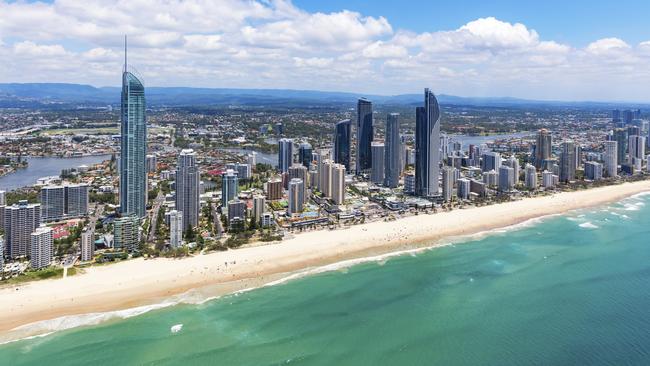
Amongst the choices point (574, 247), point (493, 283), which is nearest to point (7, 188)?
point (493, 283)

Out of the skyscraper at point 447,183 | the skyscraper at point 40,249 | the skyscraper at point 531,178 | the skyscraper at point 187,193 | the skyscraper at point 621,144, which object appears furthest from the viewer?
the skyscraper at point 621,144

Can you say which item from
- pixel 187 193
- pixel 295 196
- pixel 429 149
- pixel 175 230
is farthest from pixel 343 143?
pixel 175 230

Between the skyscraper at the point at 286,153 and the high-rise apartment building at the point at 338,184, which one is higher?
the skyscraper at the point at 286,153

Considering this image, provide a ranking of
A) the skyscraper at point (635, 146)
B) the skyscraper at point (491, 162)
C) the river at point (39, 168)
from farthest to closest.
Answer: the skyscraper at point (635, 146)
the skyscraper at point (491, 162)
the river at point (39, 168)

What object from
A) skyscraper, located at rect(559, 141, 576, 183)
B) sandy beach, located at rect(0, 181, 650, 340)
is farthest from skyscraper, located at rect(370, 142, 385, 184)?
skyscraper, located at rect(559, 141, 576, 183)

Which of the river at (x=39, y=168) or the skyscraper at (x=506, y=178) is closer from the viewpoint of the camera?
the skyscraper at (x=506, y=178)

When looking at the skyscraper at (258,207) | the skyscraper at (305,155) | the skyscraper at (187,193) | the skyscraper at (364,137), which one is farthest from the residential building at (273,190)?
the skyscraper at (364,137)

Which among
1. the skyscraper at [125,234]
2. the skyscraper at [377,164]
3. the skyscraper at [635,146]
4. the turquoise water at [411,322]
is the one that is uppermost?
the skyscraper at [635,146]

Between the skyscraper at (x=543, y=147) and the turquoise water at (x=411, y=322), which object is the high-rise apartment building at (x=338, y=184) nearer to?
the turquoise water at (x=411, y=322)
